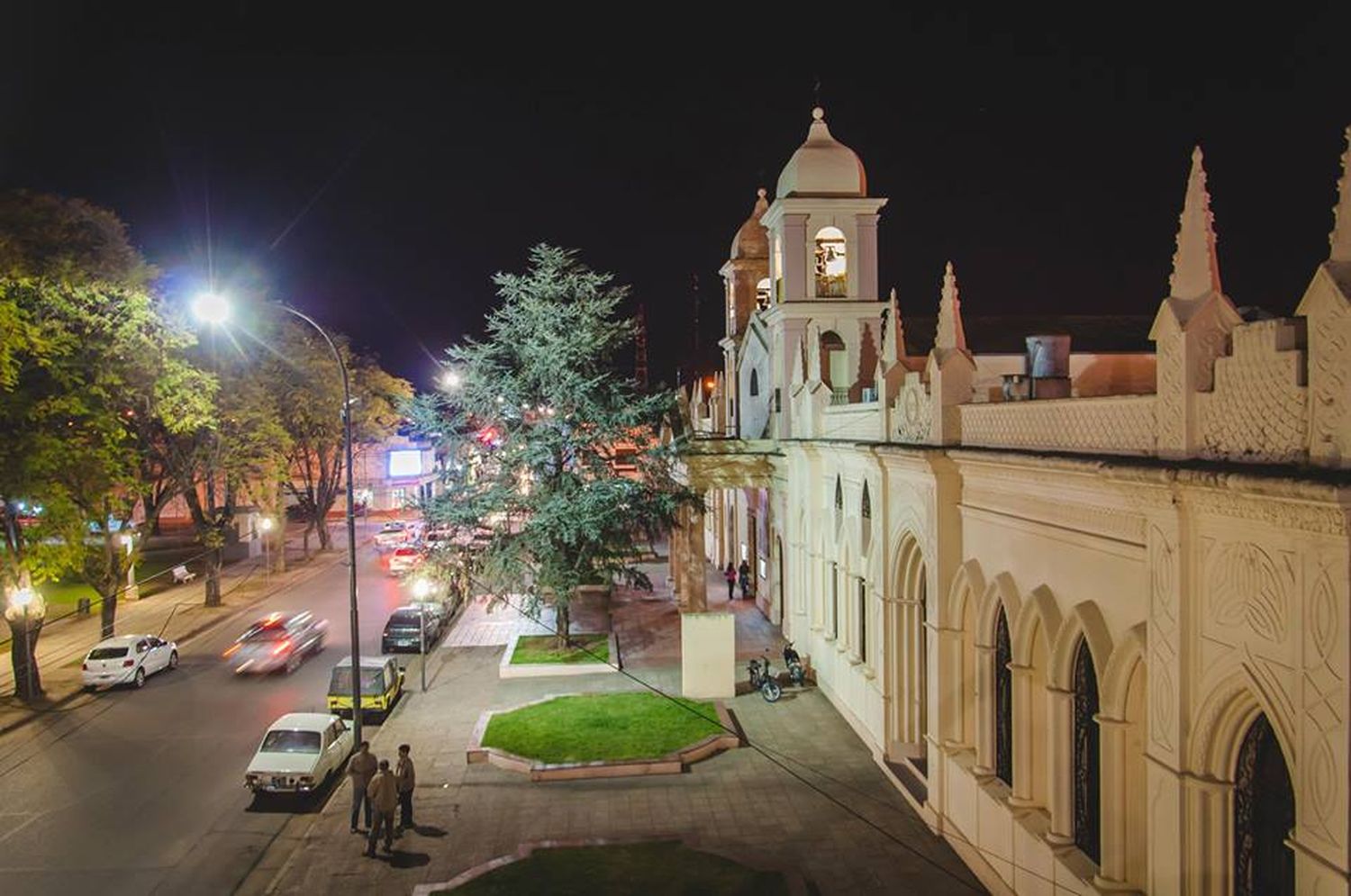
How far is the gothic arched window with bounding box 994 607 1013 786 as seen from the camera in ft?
40.4

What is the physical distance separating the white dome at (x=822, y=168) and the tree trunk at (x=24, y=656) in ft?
64.8

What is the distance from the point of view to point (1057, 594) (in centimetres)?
1056

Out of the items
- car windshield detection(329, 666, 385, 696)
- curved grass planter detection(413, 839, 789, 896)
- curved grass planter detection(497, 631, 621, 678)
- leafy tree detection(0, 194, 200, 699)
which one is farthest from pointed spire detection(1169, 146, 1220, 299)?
leafy tree detection(0, 194, 200, 699)

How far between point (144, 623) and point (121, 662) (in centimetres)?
884

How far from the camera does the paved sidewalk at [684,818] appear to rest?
12.9 m

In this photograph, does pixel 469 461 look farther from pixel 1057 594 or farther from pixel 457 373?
pixel 1057 594

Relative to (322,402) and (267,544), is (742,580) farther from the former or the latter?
(267,544)

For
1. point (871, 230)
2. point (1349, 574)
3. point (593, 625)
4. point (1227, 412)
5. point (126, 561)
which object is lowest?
point (593, 625)

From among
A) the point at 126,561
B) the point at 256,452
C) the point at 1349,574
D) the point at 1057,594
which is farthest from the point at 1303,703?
the point at 256,452

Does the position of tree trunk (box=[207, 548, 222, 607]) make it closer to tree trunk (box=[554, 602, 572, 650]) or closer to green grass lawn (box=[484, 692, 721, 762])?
tree trunk (box=[554, 602, 572, 650])

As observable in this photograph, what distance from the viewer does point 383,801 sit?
1337 cm

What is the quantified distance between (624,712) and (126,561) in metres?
13.6

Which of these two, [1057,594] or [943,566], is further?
[943,566]

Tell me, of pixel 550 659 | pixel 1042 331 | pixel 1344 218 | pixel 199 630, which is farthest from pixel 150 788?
pixel 1042 331
